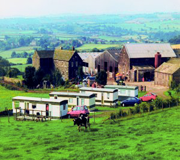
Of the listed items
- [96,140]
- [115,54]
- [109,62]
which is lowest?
[96,140]

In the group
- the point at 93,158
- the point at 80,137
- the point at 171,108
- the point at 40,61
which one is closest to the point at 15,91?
the point at 40,61

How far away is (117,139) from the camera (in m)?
34.9

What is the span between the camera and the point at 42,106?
161 ft

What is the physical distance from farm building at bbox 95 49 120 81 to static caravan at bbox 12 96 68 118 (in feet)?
174

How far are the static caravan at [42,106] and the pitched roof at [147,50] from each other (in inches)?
1888

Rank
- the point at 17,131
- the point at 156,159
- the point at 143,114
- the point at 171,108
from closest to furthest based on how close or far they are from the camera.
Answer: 1. the point at 156,159
2. the point at 17,131
3. the point at 143,114
4. the point at 171,108

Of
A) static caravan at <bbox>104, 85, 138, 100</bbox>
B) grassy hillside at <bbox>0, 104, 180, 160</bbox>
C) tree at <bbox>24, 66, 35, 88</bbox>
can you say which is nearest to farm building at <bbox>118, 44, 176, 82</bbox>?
tree at <bbox>24, 66, 35, 88</bbox>

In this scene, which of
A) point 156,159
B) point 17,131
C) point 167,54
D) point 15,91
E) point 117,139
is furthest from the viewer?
point 167,54

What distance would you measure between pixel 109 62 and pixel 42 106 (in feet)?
186

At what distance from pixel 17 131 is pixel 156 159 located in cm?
1613

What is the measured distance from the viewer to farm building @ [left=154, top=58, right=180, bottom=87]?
79.7 meters

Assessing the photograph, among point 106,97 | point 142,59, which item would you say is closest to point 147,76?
point 142,59

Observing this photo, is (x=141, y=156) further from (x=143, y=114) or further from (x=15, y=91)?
(x=15, y=91)

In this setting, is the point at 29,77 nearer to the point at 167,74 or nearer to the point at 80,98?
the point at 167,74
